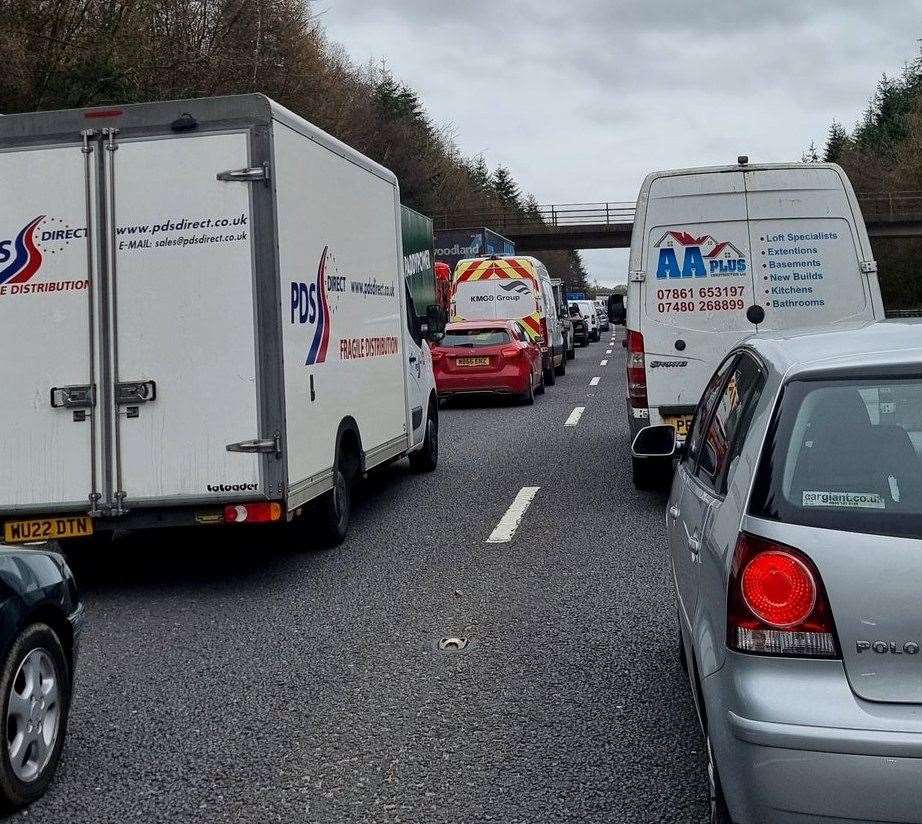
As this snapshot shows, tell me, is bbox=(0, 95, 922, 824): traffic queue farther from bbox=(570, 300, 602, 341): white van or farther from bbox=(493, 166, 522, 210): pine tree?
bbox=(493, 166, 522, 210): pine tree

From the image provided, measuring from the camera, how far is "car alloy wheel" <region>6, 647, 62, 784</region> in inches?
163

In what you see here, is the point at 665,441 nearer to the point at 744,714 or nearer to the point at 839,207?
the point at 744,714

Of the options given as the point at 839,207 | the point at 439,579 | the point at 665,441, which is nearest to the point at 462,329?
the point at 839,207

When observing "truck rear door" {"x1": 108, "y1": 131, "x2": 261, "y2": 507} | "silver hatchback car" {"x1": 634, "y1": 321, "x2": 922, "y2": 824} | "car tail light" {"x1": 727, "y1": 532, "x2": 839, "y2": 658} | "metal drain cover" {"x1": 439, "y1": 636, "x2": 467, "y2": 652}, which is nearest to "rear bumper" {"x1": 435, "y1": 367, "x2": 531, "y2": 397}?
"truck rear door" {"x1": 108, "y1": 131, "x2": 261, "y2": 507}

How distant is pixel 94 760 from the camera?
183 inches

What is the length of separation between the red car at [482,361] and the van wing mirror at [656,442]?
15141 millimetres

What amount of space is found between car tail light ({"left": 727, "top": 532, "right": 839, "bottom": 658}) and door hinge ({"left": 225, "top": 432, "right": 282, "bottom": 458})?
4527 mm

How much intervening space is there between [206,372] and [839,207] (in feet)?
17.5

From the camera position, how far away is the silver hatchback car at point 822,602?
2.81 meters

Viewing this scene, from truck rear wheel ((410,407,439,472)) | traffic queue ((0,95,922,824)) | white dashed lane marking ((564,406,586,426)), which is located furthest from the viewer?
white dashed lane marking ((564,406,586,426))

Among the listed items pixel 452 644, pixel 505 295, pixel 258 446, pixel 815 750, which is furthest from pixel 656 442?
pixel 505 295

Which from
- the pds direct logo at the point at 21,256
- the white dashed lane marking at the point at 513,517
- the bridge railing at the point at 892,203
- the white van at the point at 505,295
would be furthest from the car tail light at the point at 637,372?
the bridge railing at the point at 892,203

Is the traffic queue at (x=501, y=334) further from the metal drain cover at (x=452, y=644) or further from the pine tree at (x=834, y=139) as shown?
the pine tree at (x=834, y=139)

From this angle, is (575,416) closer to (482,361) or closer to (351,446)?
(482,361)
